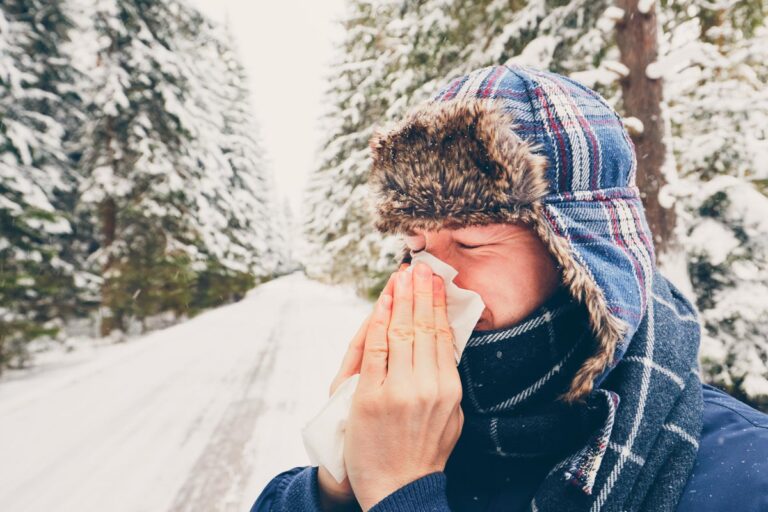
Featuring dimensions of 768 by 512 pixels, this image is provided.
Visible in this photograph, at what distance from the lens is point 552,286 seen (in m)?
1.26

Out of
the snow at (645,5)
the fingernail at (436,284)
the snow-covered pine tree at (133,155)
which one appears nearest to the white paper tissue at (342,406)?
the fingernail at (436,284)

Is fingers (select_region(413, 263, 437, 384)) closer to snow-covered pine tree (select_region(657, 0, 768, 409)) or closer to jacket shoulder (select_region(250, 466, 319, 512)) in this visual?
jacket shoulder (select_region(250, 466, 319, 512))

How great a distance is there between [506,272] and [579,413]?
0.44 m

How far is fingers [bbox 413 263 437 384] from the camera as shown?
41.7 inches

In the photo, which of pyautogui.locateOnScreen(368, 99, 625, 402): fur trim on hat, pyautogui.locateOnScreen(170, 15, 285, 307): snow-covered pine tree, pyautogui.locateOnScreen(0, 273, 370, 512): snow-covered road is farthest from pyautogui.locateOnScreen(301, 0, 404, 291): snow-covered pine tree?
pyautogui.locateOnScreen(368, 99, 625, 402): fur trim on hat

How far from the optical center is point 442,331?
3.76 ft

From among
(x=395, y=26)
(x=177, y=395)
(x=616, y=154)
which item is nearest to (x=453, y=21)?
(x=395, y=26)

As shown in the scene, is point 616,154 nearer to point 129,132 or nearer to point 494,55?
point 494,55

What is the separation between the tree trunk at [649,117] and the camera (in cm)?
420

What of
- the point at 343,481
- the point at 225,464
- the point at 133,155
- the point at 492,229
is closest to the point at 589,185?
the point at 492,229

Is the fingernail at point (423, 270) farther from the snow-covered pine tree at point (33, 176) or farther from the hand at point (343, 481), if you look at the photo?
the snow-covered pine tree at point (33, 176)

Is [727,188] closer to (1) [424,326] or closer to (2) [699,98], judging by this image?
(2) [699,98]

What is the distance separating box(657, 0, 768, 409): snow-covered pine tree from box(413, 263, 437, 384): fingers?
3913 millimetres

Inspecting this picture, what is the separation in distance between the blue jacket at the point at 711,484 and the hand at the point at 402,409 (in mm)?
48
